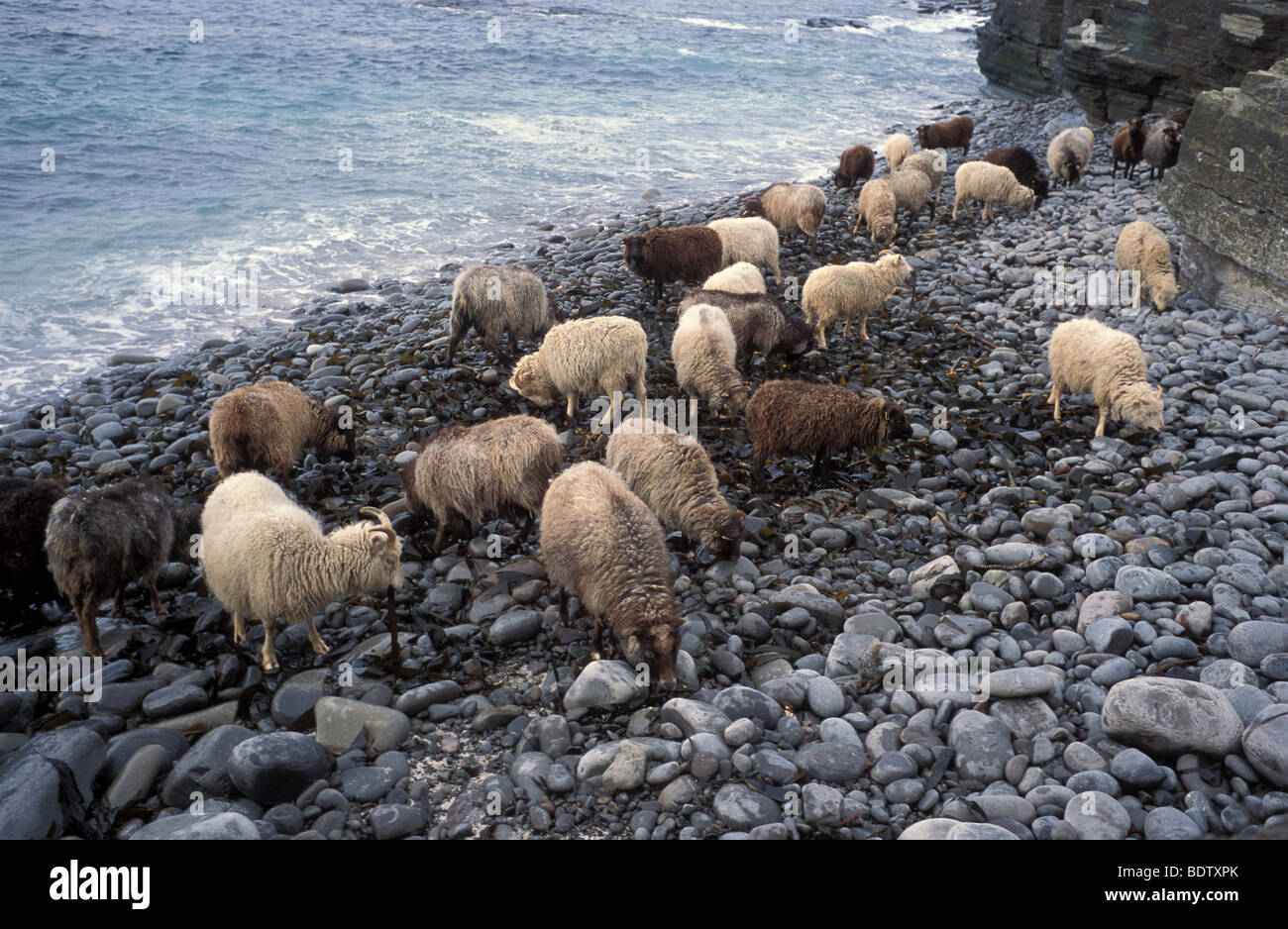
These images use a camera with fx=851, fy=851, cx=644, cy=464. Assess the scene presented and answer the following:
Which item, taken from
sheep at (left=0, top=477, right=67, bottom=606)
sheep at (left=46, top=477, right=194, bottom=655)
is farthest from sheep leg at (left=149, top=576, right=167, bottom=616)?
sheep at (left=0, top=477, right=67, bottom=606)

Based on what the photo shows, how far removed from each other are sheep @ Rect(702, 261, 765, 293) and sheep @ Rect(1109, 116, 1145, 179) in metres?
10.2

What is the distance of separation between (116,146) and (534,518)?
776 inches

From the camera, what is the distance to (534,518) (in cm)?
800

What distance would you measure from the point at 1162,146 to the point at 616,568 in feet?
52.9

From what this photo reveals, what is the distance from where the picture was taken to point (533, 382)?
31.8 feet

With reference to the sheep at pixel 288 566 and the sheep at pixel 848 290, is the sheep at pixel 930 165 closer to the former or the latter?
the sheep at pixel 848 290

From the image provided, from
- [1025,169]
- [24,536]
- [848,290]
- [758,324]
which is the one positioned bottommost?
[24,536]

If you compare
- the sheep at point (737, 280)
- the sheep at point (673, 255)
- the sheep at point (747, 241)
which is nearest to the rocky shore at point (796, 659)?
the sheep at point (737, 280)

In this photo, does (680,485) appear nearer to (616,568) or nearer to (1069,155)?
(616,568)

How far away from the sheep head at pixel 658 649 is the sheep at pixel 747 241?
846 centimetres

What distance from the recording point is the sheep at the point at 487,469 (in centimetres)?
740

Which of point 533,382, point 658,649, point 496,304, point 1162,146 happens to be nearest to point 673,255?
point 496,304
